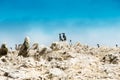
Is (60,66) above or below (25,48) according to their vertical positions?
below

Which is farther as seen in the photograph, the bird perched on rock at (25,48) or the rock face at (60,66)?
the bird perched on rock at (25,48)

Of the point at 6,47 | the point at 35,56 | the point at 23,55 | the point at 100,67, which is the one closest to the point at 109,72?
the point at 100,67

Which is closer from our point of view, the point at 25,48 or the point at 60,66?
the point at 60,66

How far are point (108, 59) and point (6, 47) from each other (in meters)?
16.5

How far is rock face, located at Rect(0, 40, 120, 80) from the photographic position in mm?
33906

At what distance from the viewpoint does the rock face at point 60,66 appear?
33906 mm

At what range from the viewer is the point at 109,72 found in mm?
35562

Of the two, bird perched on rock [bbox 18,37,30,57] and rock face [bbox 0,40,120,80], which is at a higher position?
bird perched on rock [bbox 18,37,30,57]

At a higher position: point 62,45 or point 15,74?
point 62,45

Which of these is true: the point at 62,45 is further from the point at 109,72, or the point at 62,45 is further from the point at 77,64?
the point at 109,72

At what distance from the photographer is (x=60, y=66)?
36281mm

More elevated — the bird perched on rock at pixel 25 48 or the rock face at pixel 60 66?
the bird perched on rock at pixel 25 48

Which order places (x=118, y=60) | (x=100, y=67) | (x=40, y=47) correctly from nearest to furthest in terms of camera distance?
(x=100, y=67) → (x=118, y=60) → (x=40, y=47)

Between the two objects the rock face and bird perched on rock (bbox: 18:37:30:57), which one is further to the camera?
bird perched on rock (bbox: 18:37:30:57)
